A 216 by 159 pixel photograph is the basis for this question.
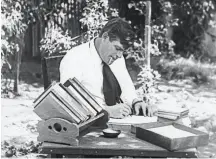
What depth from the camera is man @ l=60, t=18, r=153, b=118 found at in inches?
120

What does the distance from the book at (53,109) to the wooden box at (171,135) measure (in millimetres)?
400

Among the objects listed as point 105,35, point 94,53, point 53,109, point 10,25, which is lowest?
point 53,109

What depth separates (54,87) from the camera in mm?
2301

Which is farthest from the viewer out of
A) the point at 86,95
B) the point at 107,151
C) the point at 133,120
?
the point at 133,120

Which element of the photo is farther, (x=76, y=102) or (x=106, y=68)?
(x=106, y=68)

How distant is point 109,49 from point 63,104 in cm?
99

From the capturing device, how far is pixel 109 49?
317 cm

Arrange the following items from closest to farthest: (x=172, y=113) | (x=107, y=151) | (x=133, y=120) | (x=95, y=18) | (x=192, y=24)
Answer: (x=107, y=151) → (x=172, y=113) → (x=133, y=120) → (x=95, y=18) → (x=192, y=24)

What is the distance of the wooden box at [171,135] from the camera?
223 centimetres

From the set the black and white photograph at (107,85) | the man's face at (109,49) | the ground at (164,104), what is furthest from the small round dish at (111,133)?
the ground at (164,104)

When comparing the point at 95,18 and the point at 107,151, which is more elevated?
the point at 95,18

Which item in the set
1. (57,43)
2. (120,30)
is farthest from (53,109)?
(57,43)

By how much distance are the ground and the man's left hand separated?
1.80 m

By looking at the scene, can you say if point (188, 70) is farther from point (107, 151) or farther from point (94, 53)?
point (107, 151)
